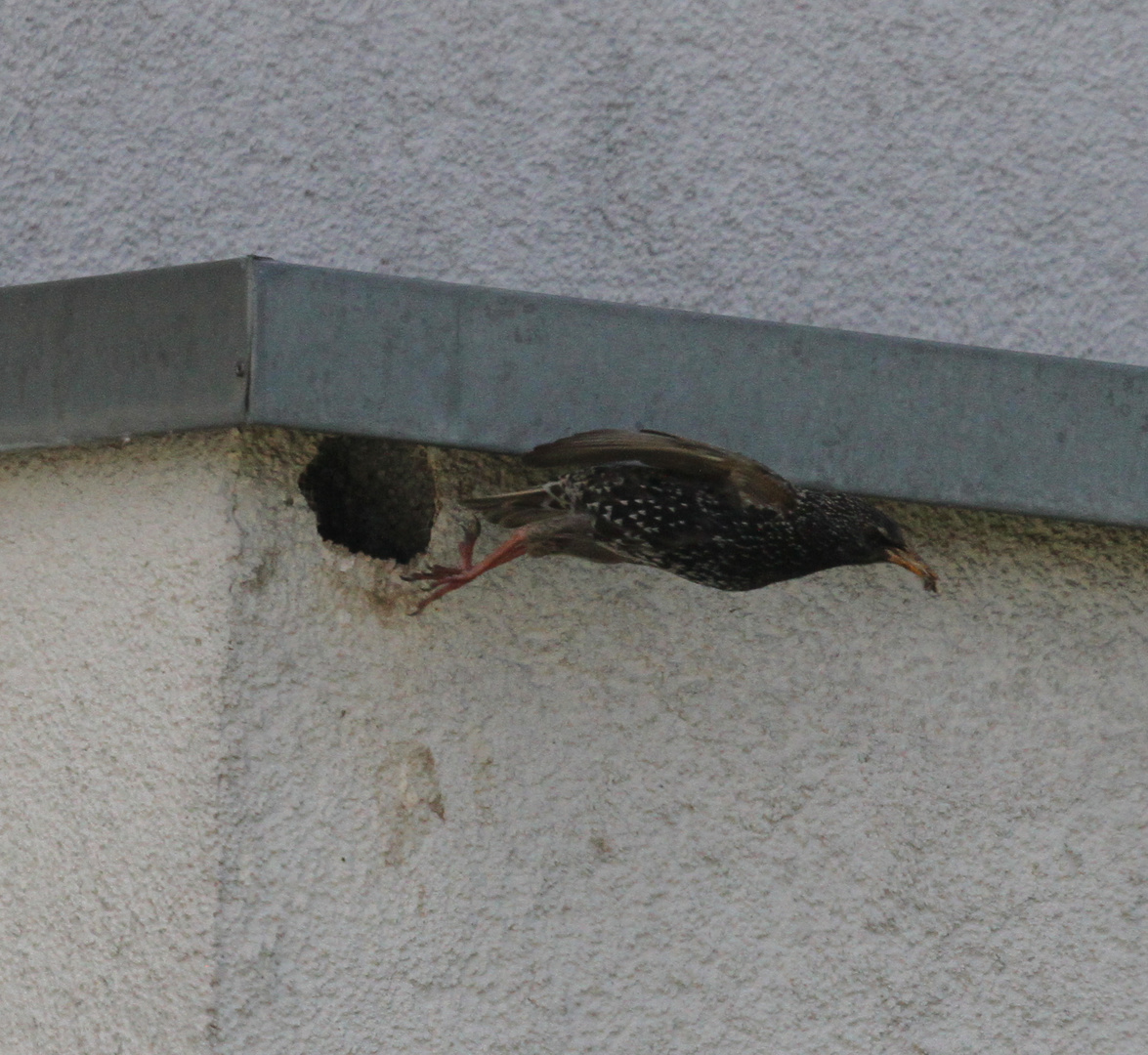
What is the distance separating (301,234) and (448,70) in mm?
454

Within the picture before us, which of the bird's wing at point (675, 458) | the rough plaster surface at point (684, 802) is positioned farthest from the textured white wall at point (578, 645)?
the bird's wing at point (675, 458)

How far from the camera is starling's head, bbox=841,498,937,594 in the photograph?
2666 mm

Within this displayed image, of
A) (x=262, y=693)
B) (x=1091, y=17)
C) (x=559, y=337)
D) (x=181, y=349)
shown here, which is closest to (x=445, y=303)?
(x=559, y=337)

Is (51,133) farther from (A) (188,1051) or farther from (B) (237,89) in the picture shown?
(A) (188,1051)

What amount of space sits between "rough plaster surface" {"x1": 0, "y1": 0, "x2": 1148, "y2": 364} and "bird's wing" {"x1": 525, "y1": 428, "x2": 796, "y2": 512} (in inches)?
24.1

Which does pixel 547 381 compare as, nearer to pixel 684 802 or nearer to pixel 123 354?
pixel 123 354

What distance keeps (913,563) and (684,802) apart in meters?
0.58

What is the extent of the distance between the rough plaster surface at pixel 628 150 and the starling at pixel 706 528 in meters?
0.59

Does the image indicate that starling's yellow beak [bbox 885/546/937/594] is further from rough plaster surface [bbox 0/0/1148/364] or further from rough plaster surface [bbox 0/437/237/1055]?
rough plaster surface [bbox 0/437/237/1055]

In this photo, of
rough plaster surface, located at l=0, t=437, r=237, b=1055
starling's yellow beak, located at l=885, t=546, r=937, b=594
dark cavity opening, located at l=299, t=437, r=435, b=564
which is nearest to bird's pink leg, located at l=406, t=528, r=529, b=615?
dark cavity opening, located at l=299, t=437, r=435, b=564

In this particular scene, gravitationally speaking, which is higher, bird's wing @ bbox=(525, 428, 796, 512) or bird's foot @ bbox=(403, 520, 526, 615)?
bird's wing @ bbox=(525, 428, 796, 512)

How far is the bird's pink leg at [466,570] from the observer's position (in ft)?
8.57

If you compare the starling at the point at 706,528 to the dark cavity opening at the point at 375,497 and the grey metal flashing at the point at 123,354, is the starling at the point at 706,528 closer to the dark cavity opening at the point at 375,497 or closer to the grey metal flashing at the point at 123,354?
the dark cavity opening at the point at 375,497

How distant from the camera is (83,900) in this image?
2.60m
